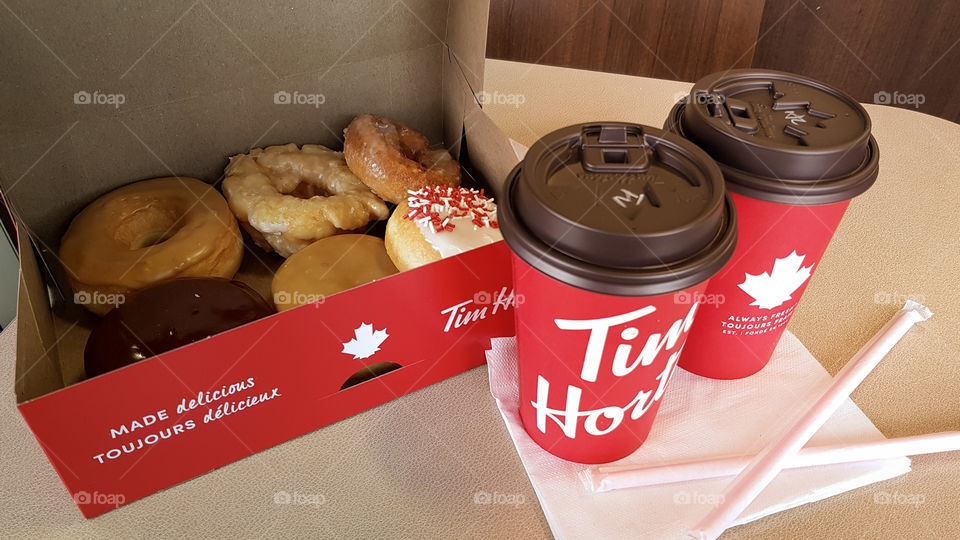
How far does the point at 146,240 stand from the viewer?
1144mm

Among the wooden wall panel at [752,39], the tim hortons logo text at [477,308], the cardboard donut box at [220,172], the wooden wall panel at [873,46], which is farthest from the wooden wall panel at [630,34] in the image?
the tim hortons logo text at [477,308]

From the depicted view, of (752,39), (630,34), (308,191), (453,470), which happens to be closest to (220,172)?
(308,191)

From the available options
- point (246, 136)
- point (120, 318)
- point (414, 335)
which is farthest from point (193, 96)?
point (414, 335)

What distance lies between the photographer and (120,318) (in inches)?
34.9

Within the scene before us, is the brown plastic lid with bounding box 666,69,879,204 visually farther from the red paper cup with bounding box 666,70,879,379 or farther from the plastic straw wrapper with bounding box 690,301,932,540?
the plastic straw wrapper with bounding box 690,301,932,540

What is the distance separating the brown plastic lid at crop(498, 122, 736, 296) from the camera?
0.61 m

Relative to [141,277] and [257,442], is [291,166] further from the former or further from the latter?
[257,442]

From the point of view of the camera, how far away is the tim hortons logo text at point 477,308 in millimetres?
888

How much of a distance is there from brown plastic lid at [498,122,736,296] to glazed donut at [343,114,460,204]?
1.58 feet

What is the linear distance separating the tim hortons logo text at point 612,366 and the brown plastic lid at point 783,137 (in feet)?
0.56

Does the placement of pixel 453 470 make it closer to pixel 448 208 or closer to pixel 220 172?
pixel 448 208

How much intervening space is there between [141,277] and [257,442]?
1.18ft

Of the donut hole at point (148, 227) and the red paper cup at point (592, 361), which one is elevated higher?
the red paper cup at point (592, 361)

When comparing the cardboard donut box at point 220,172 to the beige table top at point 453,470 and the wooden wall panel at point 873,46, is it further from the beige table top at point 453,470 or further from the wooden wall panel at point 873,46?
the wooden wall panel at point 873,46
